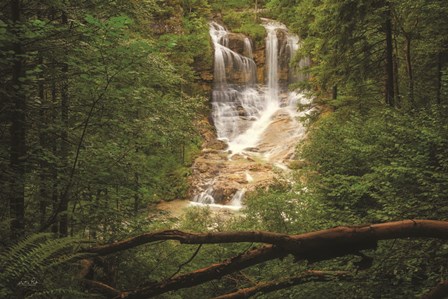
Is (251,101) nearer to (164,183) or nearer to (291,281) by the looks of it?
(164,183)

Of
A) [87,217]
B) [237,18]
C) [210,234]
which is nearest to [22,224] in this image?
[87,217]

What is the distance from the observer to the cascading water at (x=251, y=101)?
86.0ft

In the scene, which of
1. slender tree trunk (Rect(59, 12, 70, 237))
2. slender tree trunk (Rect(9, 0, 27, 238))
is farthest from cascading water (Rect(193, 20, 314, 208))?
slender tree trunk (Rect(9, 0, 27, 238))

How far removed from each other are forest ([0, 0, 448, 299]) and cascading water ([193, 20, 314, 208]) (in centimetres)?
1128

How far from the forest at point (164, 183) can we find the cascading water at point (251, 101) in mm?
11282

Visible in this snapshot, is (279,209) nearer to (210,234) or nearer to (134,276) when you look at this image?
(134,276)

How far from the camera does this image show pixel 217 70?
30.8m

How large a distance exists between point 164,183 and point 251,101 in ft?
76.1

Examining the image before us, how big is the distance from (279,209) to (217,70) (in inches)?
934

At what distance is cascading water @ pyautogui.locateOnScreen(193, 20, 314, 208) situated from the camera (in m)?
26.2

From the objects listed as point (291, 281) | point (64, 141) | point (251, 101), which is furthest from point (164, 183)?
point (251, 101)

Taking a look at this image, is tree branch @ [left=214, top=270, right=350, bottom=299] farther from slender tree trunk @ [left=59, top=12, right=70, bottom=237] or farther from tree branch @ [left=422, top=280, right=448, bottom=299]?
slender tree trunk @ [left=59, top=12, right=70, bottom=237]

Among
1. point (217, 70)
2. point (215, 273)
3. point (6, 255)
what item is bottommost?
point (215, 273)

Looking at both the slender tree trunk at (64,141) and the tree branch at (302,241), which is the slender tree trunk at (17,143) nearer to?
the slender tree trunk at (64,141)
